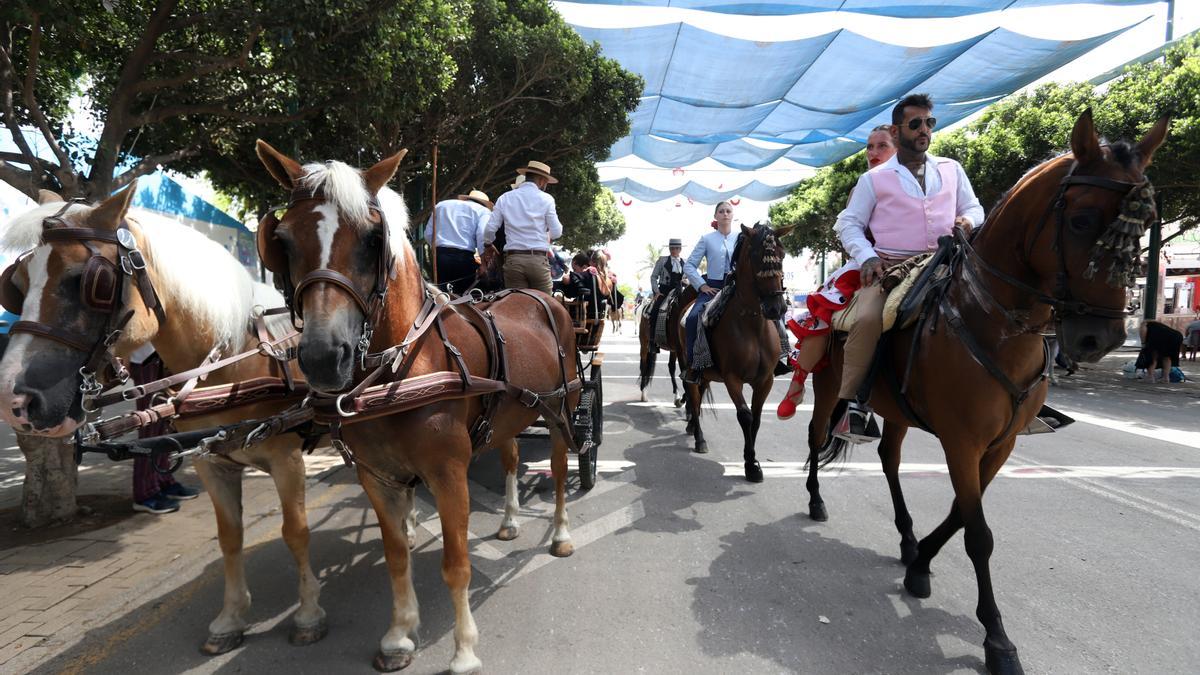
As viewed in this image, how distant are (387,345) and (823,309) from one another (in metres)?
2.91

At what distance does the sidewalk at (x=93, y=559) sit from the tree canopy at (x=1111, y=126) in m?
9.97

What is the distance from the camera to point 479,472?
5727 millimetres

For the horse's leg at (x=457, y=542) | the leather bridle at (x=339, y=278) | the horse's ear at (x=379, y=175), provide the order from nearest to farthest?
the leather bridle at (x=339, y=278) → the horse's ear at (x=379, y=175) → the horse's leg at (x=457, y=542)

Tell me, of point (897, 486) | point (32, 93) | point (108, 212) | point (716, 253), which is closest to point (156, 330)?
point (108, 212)

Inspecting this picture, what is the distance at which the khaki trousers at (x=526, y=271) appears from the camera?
185 inches

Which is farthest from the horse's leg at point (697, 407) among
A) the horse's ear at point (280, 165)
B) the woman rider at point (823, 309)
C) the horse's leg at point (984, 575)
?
the horse's ear at point (280, 165)

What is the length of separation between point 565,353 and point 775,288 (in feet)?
7.54

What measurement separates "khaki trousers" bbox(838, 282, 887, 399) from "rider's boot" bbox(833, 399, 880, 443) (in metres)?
0.08

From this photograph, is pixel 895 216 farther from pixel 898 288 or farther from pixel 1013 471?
pixel 1013 471

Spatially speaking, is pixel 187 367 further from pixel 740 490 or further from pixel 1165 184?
pixel 1165 184

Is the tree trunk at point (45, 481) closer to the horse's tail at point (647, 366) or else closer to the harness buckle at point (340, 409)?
the harness buckle at point (340, 409)

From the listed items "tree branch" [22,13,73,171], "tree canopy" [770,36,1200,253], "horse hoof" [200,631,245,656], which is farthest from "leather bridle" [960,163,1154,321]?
"tree canopy" [770,36,1200,253]

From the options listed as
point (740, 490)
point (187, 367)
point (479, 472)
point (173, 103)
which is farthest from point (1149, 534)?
point (173, 103)

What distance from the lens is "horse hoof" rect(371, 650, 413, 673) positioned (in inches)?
104
